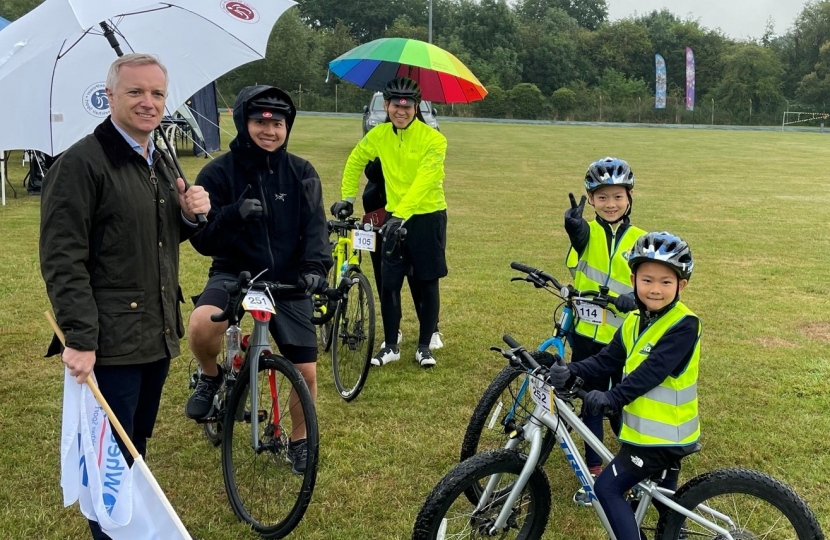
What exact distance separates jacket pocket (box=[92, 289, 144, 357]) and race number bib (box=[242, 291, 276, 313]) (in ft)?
1.51

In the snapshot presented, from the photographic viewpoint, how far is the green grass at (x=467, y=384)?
3475 millimetres

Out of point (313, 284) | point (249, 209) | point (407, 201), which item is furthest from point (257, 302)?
point (407, 201)

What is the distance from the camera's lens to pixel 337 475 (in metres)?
3.76

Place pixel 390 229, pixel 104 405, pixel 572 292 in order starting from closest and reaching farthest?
pixel 104 405
pixel 572 292
pixel 390 229

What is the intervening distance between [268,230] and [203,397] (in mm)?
976

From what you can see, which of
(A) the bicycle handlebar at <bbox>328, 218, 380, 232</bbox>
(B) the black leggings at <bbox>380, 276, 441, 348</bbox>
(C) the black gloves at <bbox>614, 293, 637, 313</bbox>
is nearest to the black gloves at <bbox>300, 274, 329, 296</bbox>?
(C) the black gloves at <bbox>614, 293, 637, 313</bbox>

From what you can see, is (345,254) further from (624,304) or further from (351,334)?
(624,304)

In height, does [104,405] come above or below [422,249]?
below

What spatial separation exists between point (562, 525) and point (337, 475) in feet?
4.03

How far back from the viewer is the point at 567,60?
69188 mm

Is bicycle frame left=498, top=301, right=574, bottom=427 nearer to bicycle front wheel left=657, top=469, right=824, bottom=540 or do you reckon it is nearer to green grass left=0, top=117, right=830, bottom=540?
green grass left=0, top=117, right=830, bottom=540

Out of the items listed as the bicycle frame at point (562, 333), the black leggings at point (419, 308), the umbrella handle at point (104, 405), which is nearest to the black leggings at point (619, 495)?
the bicycle frame at point (562, 333)

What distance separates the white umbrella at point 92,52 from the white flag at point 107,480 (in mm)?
1190

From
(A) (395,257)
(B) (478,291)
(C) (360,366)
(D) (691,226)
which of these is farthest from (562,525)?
(D) (691,226)
